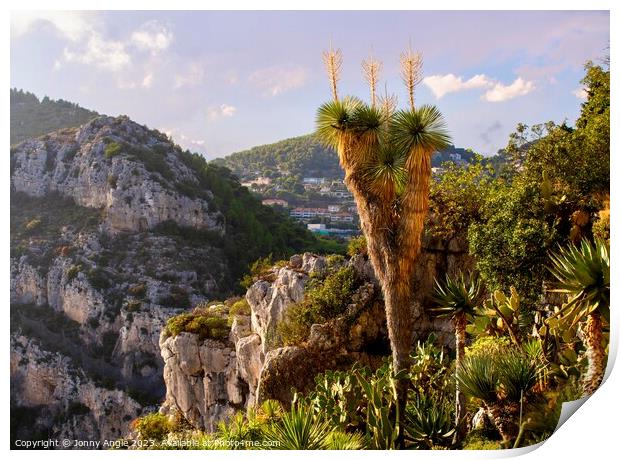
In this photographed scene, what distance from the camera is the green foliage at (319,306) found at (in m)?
8.52

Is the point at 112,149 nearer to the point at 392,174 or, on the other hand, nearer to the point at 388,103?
the point at 388,103

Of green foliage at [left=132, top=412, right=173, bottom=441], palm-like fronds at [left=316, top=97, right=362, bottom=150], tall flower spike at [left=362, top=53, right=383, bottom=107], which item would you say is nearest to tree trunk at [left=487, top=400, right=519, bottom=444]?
palm-like fronds at [left=316, top=97, right=362, bottom=150]

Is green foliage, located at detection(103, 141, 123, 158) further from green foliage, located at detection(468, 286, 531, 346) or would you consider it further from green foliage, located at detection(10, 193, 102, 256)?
green foliage, located at detection(468, 286, 531, 346)

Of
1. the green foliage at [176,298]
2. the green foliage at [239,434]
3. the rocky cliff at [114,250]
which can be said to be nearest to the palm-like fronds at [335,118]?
the green foliage at [239,434]

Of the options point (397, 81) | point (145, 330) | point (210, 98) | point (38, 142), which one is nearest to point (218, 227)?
point (145, 330)

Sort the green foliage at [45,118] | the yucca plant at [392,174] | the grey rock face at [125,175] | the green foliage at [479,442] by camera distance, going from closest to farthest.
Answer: the green foliage at [479,442] < the yucca plant at [392,174] < the green foliage at [45,118] < the grey rock face at [125,175]

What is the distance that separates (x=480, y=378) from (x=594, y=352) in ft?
3.59

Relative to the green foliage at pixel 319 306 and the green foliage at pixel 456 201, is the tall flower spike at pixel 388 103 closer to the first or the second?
the green foliage at pixel 456 201

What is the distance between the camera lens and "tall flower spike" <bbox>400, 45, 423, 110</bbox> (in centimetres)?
627

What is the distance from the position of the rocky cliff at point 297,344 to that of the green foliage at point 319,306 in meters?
0.11

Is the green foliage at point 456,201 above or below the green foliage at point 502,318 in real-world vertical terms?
above

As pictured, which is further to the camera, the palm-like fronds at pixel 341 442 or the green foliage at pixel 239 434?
the green foliage at pixel 239 434

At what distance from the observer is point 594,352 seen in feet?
18.0

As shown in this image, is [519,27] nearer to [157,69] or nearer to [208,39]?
[208,39]
